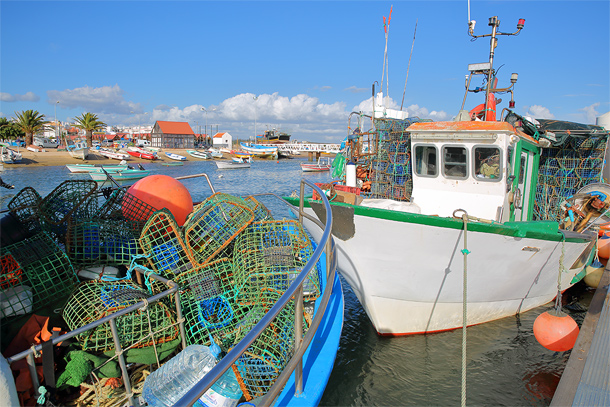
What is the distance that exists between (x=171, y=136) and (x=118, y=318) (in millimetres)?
87345

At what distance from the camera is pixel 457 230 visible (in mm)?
4652

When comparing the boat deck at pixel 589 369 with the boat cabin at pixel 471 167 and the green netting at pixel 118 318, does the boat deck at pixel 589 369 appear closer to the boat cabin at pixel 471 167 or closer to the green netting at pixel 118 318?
the boat cabin at pixel 471 167

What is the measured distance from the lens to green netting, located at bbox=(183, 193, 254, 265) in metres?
3.94

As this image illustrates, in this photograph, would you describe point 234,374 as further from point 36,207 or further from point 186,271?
point 36,207

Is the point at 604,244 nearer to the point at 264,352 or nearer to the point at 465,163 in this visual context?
the point at 465,163

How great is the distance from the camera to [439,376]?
5.05 meters

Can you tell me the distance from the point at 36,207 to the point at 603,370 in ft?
21.7

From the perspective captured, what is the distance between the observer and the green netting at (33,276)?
309cm

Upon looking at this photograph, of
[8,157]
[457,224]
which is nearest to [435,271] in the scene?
[457,224]

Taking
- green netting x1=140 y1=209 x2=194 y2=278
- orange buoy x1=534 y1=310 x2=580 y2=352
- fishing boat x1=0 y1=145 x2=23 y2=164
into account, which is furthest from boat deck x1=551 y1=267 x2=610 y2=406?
fishing boat x1=0 y1=145 x2=23 y2=164

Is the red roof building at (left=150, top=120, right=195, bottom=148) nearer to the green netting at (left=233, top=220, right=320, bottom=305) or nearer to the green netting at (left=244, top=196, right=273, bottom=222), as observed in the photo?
the green netting at (left=244, top=196, right=273, bottom=222)

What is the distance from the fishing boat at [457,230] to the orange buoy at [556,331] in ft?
2.50

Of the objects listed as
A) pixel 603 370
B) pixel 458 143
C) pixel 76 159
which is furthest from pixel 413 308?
pixel 76 159

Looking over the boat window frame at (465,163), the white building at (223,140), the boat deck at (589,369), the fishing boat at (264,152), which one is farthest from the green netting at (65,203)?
the white building at (223,140)
